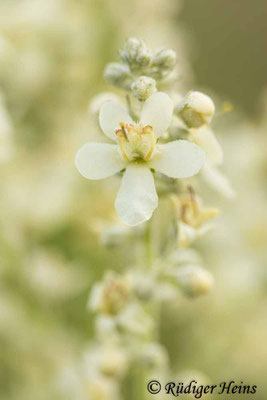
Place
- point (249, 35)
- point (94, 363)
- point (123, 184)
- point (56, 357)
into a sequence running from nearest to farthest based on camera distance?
point (123, 184)
point (94, 363)
point (56, 357)
point (249, 35)

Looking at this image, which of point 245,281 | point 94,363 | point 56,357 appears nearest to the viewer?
point 94,363

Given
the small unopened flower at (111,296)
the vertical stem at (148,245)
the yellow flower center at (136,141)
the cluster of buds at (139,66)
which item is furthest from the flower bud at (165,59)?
the small unopened flower at (111,296)

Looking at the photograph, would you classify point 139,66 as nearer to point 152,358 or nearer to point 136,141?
point 136,141

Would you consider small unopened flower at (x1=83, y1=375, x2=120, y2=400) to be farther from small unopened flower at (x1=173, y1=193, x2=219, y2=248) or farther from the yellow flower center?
the yellow flower center

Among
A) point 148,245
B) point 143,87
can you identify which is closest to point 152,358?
point 148,245

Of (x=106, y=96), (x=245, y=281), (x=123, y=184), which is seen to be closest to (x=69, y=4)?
(x=106, y=96)

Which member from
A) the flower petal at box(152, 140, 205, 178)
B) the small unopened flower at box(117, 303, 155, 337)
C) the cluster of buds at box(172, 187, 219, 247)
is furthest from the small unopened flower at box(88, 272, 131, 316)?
the flower petal at box(152, 140, 205, 178)

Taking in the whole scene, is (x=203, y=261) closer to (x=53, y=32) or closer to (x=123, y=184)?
(x=53, y=32)

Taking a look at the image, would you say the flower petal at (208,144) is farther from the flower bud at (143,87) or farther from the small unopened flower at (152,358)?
the small unopened flower at (152,358)
